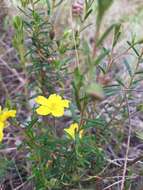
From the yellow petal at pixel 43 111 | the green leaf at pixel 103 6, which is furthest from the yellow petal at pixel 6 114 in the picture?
the green leaf at pixel 103 6

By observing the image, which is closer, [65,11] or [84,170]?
[84,170]

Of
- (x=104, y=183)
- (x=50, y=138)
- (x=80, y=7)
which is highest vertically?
(x=80, y=7)

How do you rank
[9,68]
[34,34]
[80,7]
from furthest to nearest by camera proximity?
[9,68]
[80,7]
[34,34]

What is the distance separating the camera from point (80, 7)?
58.1 inches

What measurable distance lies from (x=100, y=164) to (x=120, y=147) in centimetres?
37

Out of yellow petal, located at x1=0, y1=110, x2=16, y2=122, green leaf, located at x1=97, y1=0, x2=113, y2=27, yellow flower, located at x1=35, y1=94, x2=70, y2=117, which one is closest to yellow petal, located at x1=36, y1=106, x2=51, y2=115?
yellow flower, located at x1=35, y1=94, x2=70, y2=117

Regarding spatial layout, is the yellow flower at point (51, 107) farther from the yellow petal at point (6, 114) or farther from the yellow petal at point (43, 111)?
the yellow petal at point (6, 114)

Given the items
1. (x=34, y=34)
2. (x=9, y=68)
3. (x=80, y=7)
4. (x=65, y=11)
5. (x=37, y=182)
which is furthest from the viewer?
(x=65, y=11)

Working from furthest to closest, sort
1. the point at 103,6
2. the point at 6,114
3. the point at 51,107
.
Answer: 1. the point at 51,107
2. the point at 6,114
3. the point at 103,6

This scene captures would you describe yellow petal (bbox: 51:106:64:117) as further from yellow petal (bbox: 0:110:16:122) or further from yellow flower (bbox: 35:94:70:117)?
yellow petal (bbox: 0:110:16:122)

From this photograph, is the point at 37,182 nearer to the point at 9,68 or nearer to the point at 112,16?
the point at 9,68

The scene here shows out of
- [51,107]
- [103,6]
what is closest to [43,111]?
[51,107]

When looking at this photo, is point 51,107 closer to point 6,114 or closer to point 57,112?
point 57,112

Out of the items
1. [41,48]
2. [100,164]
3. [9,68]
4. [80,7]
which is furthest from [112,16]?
[100,164]
